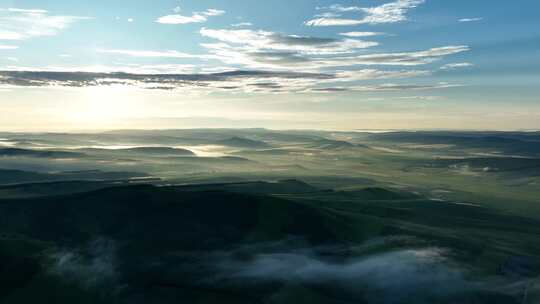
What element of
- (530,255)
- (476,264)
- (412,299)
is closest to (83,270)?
(412,299)

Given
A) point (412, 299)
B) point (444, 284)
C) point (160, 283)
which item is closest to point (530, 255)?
point (444, 284)

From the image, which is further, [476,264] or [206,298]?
[476,264]

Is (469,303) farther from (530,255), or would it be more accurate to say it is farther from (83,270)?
(83,270)

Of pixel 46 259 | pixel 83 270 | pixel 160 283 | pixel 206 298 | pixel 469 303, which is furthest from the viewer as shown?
pixel 46 259

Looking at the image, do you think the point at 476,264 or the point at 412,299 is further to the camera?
the point at 476,264

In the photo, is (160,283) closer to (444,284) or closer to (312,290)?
(312,290)

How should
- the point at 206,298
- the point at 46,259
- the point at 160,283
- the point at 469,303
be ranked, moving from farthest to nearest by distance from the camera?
the point at 46,259 < the point at 160,283 < the point at 206,298 < the point at 469,303

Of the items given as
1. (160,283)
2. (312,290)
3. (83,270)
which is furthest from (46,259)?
(312,290)

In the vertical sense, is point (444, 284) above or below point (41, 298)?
above

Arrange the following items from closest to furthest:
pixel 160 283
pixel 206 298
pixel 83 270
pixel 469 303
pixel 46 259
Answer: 1. pixel 469 303
2. pixel 206 298
3. pixel 160 283
4. pixel 83 270
5. pixel 46 259
